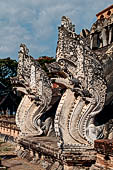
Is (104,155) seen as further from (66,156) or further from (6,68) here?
(6,68)

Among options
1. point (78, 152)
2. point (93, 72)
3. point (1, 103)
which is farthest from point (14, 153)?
point (1, 103)

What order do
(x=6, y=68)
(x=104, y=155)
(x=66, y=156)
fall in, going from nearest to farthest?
1. (x=104, y=155)
2. (x=66, y=156)
3. (x=6, y=68)

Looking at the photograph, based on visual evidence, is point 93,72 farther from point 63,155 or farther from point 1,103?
point 1,103

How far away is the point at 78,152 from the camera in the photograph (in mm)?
6570

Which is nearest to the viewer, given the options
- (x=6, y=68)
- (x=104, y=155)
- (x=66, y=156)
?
(x=104, y=155)

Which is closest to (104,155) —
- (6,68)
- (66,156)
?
(66,156)

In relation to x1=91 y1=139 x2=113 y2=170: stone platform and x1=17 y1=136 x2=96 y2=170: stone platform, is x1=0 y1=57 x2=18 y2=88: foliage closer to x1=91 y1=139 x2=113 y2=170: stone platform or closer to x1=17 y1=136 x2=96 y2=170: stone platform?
x1=17 y1=136 x2=96 y2=170: stone platform

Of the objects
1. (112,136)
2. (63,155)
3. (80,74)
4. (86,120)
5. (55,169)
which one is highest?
(80,74)

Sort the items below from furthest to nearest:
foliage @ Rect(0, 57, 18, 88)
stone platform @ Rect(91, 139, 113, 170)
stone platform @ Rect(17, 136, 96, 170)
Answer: foliage @ Rect(0, 57, 18, 88) < stone platform @ Rect(17, 136, 96, 170) < stone platform @ Rect(91, 139, 113, 170)

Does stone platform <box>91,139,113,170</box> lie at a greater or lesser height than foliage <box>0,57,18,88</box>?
lesser

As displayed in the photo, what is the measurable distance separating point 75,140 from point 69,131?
32 centimetres

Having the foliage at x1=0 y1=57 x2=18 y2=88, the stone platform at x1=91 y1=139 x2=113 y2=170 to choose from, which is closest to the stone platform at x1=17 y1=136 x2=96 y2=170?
the stone platform at x1=91 y1=139 x2=113 y2=170

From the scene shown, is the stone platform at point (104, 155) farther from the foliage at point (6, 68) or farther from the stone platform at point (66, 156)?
the foliage at point (6, 68)

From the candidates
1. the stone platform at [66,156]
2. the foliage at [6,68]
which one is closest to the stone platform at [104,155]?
the stone platform at [66,156]
